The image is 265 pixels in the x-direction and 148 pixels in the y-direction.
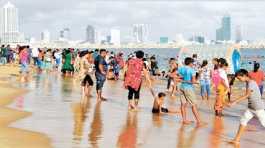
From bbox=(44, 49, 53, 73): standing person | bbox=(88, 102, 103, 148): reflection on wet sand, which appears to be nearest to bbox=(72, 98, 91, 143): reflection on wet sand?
bbox=(88, 102, 103, 148): reflection on wet sand

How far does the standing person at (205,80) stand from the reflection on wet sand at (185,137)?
24.6ft

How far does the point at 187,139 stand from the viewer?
1196 cm

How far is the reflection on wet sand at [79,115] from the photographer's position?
1192 centimetres

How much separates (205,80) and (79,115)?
7.42 meters

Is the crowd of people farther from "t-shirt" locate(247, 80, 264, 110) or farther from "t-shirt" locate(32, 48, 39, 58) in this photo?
"t-shirt" locate(32, 48, 39, 58)

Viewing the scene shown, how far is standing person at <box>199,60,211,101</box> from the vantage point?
2118 cm

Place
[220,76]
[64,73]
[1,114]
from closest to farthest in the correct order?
[1,114] → [220,76] → [64,73]

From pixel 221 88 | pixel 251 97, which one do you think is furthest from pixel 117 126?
pixel 221 88

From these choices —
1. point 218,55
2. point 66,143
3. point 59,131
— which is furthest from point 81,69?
point 218,55

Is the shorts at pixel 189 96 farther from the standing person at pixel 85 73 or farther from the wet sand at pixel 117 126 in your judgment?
the standing person at pixel 85 73

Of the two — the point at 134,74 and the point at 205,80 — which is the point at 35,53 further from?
the point at 134,74

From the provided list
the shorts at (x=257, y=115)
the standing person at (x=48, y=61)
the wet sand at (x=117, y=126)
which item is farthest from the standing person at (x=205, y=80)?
the standing person at (x=48, y=61)

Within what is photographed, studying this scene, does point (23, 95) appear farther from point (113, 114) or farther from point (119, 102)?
point (113, 114)

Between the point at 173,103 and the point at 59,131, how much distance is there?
25.2ft
